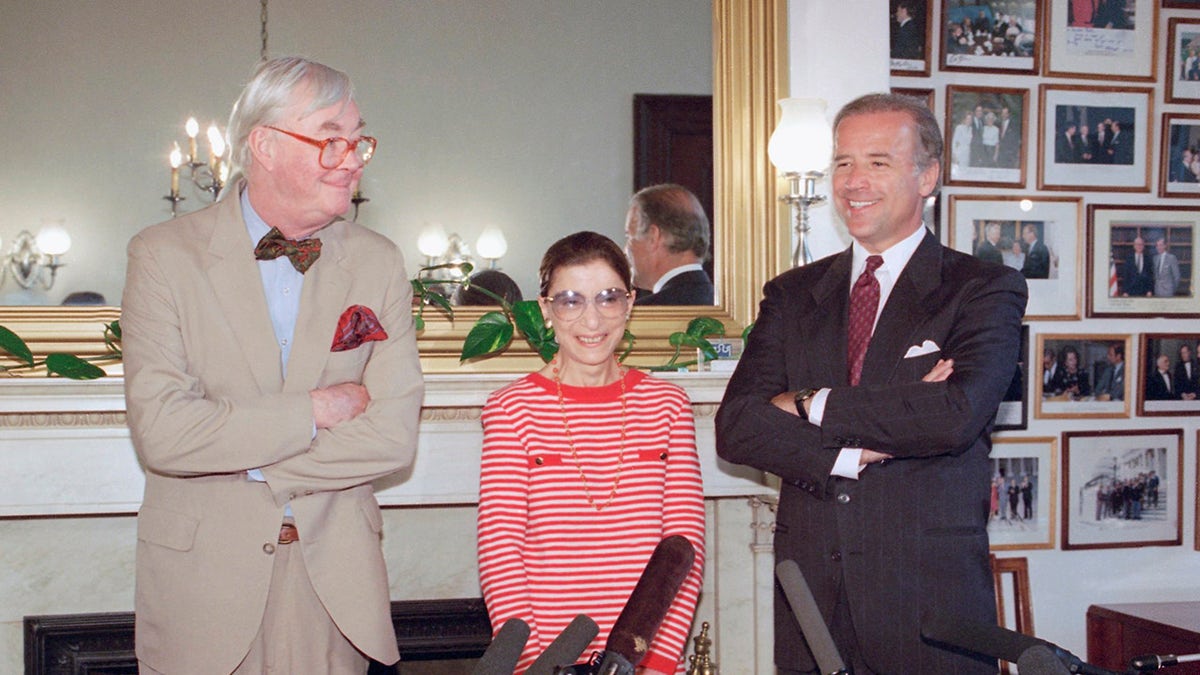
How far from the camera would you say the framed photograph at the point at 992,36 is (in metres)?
3.89

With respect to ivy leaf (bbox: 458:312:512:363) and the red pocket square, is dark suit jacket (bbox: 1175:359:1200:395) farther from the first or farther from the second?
the red pocket square

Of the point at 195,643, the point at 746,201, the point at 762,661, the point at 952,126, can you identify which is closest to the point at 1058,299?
the point at 952,126

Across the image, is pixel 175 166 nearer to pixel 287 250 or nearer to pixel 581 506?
pixel 287 250

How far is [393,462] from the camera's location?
2.21 meters

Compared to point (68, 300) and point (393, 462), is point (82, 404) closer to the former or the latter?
point (68, 300)

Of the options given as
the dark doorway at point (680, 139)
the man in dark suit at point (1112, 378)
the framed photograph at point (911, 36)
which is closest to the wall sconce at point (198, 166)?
the dark doorway at point (680, 139)

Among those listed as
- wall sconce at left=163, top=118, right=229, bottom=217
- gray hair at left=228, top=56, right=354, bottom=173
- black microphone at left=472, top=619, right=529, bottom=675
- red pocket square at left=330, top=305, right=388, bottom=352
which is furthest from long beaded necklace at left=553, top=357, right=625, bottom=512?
wall sconce at left=163, top=118, right=229, bottom=217

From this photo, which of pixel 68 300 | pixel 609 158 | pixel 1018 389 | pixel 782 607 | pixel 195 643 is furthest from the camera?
pixel 1018 389

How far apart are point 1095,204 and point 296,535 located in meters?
3.03

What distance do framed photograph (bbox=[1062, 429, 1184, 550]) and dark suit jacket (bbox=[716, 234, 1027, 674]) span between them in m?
1.93

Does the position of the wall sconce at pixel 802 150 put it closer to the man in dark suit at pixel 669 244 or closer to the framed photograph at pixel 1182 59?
the man in dark suit at pixel 669 244

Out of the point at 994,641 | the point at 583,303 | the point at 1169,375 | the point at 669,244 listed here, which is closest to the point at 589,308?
the point at 583,303

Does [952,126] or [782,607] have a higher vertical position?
[952,126]

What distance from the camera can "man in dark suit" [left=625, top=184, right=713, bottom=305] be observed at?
11.1 feet
